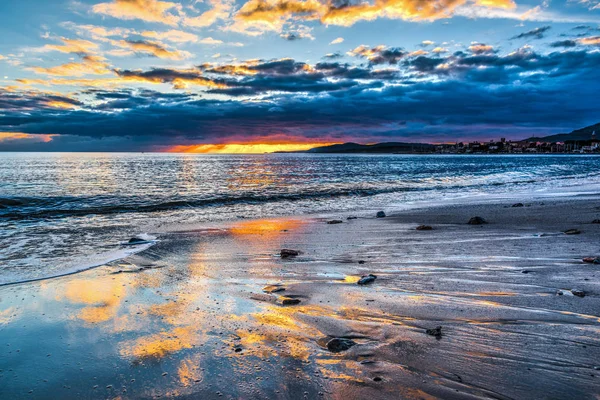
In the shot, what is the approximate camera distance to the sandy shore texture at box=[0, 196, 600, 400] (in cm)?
361

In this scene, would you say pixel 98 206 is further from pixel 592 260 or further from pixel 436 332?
pixel 592 260

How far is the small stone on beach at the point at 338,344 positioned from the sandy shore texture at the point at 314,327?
78 mm

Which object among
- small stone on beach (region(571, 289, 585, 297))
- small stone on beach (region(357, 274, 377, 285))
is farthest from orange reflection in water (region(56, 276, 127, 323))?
small stone on beach (region(571, 289, 585, 297))

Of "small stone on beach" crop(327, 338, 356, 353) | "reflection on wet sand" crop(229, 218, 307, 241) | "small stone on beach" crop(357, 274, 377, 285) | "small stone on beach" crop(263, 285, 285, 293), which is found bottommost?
"reflection on wet sand" crop(229, 218, 307, 241)

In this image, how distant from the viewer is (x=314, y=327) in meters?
4.95

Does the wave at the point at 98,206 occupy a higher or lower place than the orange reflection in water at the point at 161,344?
lower

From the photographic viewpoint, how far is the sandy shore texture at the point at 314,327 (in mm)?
3613

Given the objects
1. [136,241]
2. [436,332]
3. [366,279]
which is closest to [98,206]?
[136,241]

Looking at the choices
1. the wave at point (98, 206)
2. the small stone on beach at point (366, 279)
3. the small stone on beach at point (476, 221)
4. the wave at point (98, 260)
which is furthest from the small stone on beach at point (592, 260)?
the wave at point (98, 206)

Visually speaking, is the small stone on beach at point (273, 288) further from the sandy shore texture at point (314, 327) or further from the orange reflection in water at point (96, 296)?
the orange reflection in water at point (96, 296)

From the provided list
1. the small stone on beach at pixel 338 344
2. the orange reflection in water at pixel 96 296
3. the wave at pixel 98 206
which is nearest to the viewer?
the small stone on beach at pixel 338 344

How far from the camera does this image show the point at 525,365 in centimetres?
382

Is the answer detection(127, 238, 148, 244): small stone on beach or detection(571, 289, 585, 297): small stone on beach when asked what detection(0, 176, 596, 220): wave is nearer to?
detection(127, 238, 148, 244): small stone on beach

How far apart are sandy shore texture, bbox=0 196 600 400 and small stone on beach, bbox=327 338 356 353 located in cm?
8
